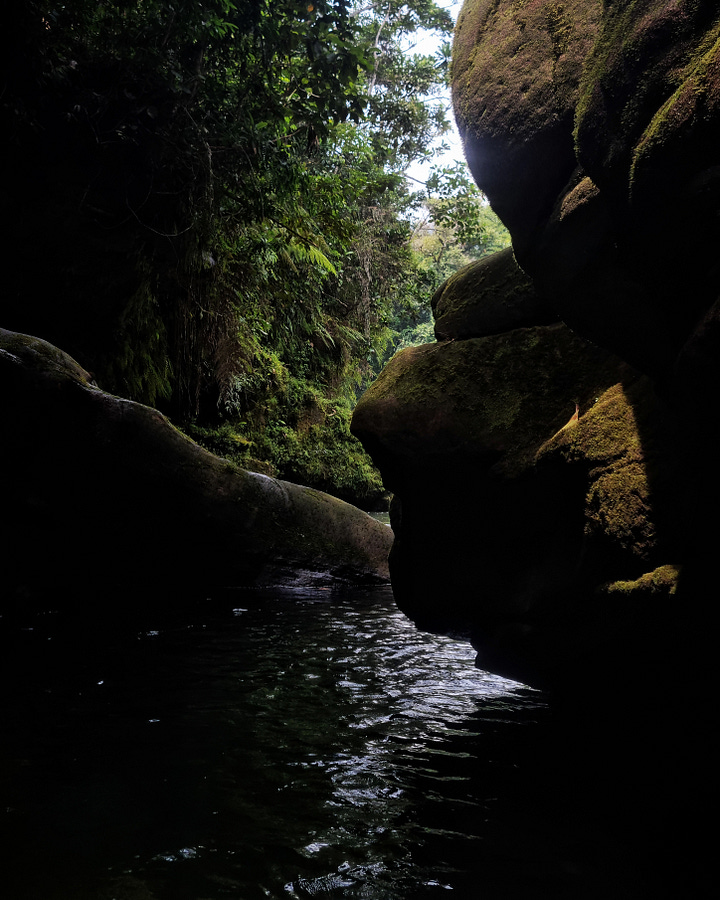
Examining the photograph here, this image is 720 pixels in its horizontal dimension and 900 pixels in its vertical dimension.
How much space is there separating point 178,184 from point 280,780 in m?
6.59

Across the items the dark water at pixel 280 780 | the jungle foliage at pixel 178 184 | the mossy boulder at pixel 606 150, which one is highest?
the jungle foliage at pixel 178 184

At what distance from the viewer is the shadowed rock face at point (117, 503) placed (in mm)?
6152

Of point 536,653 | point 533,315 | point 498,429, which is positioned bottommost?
point 536,653

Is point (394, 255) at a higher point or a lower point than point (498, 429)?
higher

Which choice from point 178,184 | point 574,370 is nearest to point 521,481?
point 574,370

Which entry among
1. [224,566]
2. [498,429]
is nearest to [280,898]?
[498,429]

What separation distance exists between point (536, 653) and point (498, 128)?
2.96m

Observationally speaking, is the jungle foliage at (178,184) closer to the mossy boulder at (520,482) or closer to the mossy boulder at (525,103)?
the mossy boulder at (525,103)

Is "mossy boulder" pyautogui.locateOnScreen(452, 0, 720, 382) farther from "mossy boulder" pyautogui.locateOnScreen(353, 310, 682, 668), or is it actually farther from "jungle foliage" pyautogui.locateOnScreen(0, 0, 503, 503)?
"jungle foliage" pyautogui.locateOnScreen(0, 0, 503, 503)

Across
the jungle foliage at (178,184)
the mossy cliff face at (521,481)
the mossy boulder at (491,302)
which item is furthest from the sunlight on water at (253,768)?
the jungle foliage at (178,184)

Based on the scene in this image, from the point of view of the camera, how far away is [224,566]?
816 cm

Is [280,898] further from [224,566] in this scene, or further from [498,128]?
[224,566]

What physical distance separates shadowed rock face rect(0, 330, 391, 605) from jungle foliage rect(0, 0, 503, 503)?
1920 mm

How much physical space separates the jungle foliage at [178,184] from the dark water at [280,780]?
166 inches
